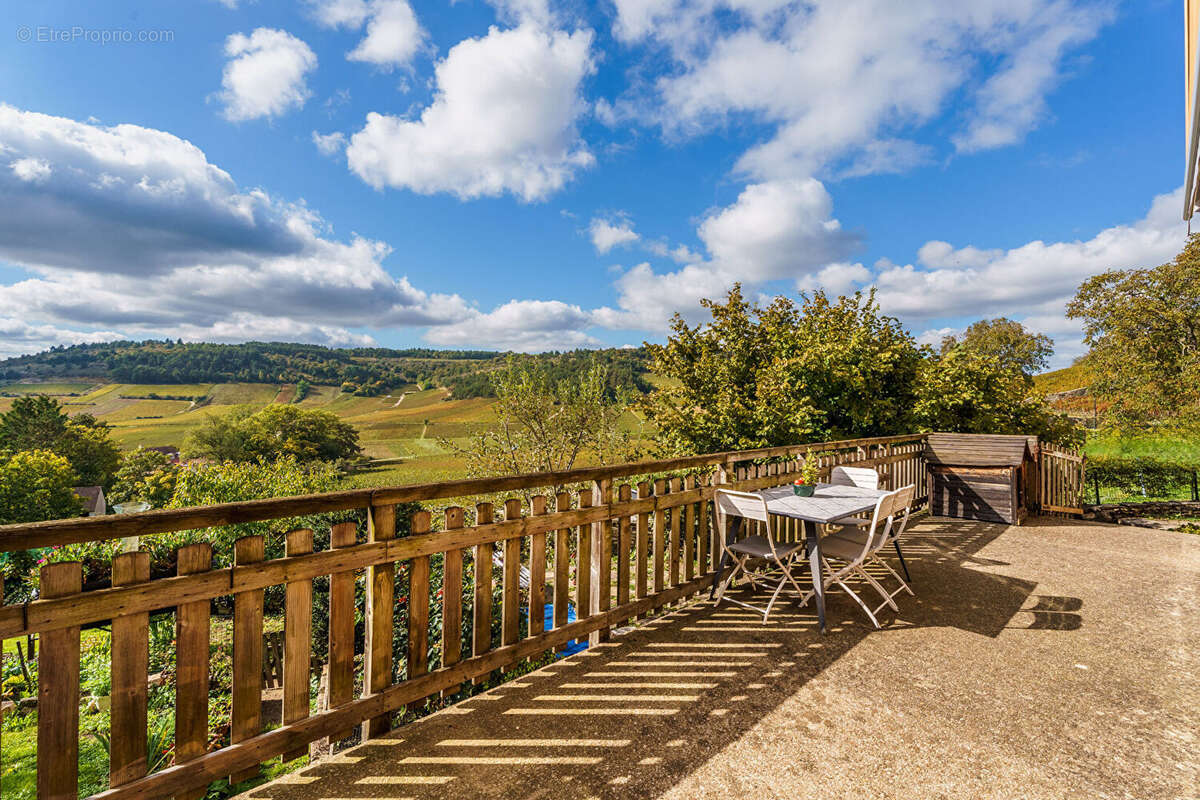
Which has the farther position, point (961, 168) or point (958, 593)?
point (961, 168)

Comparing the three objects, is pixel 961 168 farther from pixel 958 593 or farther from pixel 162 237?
→ pixel 162 237

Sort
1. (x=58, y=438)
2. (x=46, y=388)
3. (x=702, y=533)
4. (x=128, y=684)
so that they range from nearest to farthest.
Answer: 1. (x=128, y=684)
2. (x=702, y=533)
3. (x=58, y=438)
4. (x=46, y=388)

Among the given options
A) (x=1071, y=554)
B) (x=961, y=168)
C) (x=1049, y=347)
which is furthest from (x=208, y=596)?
(x=1049, y=347)

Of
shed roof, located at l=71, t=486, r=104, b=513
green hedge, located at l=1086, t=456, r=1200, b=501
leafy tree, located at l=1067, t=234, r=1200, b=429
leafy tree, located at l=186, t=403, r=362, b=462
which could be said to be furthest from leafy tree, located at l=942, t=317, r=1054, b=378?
shed roof, located at l=71, t=486, r=104, b=513

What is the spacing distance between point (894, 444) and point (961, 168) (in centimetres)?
1743

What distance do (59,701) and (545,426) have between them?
12352 millimetres

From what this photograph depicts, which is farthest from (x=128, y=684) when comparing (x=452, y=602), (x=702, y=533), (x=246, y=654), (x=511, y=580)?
(x=702, y=533)

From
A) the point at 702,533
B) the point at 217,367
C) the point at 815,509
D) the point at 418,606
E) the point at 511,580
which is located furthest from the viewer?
the point at 217,367

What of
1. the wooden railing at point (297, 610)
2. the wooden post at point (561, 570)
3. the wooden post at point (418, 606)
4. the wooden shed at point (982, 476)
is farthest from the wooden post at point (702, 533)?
the wooden shed at point (982, 476)

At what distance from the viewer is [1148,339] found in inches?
730

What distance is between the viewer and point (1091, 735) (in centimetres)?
234

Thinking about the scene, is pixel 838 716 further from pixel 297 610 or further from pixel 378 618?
pixel 297 610

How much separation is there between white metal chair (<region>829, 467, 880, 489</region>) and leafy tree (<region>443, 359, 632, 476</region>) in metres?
8.40

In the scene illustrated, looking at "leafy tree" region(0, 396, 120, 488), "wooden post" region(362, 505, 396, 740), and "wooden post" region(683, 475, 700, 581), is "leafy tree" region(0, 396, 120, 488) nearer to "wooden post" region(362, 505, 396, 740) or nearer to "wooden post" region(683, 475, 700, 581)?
"wooden post" region(362, 505, 396, 740)
